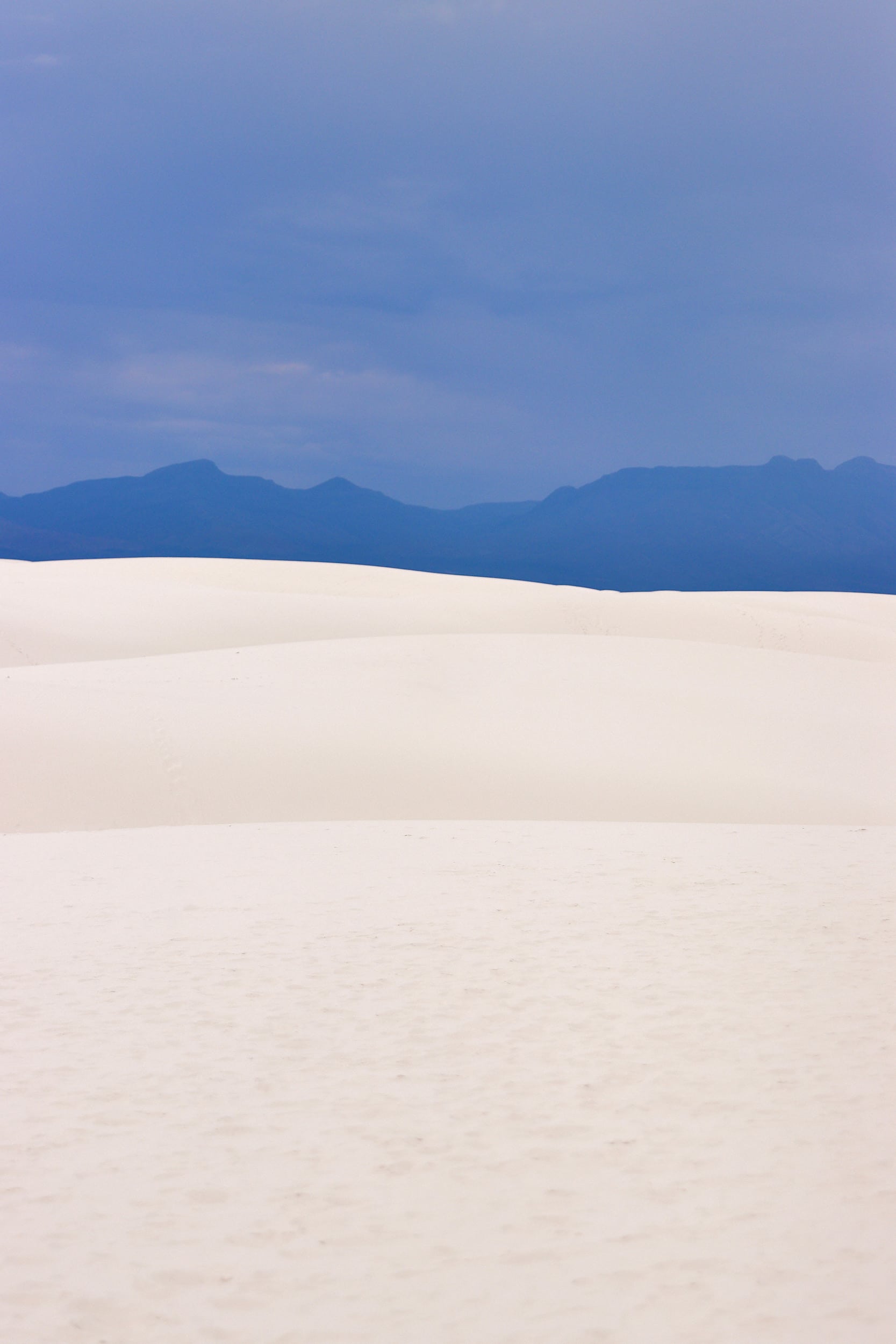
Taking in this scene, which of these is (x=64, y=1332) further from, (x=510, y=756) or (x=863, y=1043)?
(x=510, y=756)

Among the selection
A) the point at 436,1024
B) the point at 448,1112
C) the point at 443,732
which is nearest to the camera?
the point at 448,1112

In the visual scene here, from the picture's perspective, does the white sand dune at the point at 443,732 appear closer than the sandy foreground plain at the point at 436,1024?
No

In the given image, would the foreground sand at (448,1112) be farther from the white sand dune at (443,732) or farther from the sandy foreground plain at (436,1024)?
the white sand dune at (443,732)

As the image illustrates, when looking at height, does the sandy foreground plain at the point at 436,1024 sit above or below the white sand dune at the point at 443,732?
below

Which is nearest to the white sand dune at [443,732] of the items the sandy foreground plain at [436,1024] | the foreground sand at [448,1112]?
the sandy foreground plain at [436,1024]

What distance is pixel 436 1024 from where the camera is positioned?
5949 millimetres

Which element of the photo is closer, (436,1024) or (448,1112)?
(448,1112)

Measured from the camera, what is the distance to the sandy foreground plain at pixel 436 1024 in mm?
3729

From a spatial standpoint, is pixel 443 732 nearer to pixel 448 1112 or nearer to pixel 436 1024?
pixel 436 1024

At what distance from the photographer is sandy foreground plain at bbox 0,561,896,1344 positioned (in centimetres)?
373

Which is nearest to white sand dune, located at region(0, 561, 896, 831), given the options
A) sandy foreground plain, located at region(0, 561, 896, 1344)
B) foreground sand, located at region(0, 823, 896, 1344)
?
sandy foreground plain, located at region(0, 561, 896, 1344)

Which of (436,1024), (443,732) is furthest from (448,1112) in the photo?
(443,732)

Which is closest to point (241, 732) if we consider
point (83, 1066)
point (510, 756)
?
point (510, 756)

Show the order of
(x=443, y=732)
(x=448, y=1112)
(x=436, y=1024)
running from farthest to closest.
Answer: (x=443, y=732) → (x=436, y=1024) → (x=448, y=1112)
